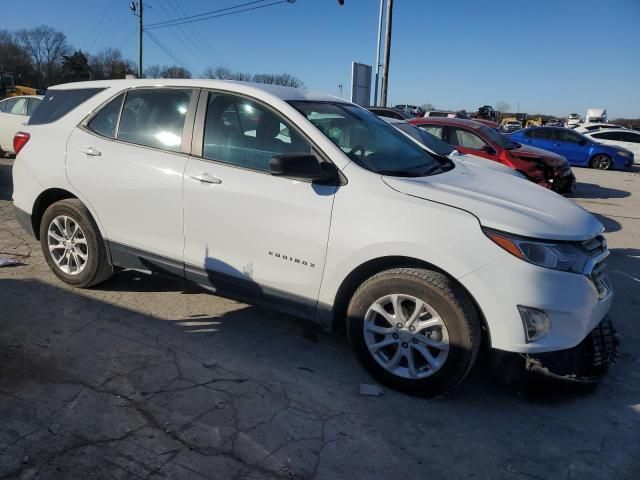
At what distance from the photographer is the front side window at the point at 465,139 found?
10.1 m

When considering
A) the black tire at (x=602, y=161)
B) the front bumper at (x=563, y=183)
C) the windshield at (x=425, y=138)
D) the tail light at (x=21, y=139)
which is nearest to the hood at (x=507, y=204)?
the tail light at (x=21, y=139)

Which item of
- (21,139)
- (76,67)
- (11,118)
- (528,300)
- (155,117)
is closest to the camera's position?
(528,300)

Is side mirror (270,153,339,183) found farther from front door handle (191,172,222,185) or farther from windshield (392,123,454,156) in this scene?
windshield (392,123,454,156)

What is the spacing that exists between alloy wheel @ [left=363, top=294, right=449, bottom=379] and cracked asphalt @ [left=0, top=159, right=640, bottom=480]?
→ 21 cm

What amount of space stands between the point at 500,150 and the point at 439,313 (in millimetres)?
7954

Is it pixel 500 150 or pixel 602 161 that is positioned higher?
pixel 500 150

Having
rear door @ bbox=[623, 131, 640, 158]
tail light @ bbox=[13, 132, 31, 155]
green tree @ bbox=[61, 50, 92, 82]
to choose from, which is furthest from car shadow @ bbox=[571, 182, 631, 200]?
green tree @ bbox=[61, 50, 92, 82]

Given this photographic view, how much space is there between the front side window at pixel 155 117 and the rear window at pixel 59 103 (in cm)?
47

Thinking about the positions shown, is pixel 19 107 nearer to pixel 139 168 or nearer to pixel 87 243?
pixel 87 243

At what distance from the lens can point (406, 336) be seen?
3.00 m

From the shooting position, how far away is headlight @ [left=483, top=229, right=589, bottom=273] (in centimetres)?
270

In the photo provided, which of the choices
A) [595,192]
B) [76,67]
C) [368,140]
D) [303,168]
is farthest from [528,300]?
[76,67]

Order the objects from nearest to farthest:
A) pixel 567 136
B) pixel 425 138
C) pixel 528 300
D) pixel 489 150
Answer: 1. pixel 528 300
2. pixel 425 138
3. pixel 489 150
4. pixel 567 136

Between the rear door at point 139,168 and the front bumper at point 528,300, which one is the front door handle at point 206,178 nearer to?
the rear door at point 139,168
